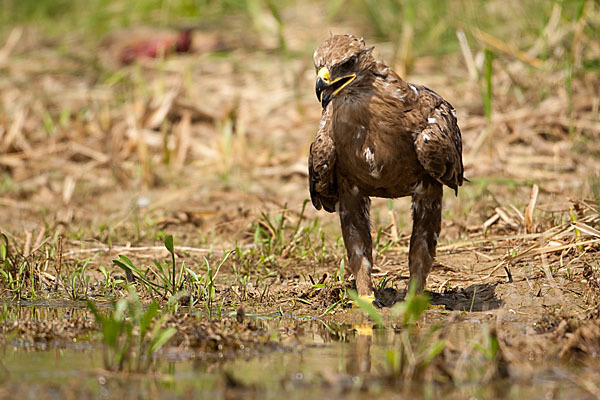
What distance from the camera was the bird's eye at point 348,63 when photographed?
4527 mm

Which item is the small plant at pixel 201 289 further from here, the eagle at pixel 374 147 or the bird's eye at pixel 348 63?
the bird's eye at pixel 348 63

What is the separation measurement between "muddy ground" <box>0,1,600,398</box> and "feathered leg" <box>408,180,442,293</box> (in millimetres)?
217

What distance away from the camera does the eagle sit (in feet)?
15.2

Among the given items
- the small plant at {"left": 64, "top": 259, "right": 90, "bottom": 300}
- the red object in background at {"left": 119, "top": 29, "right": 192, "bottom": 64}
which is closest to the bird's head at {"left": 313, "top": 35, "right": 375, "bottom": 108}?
the small plant at {"left": 64, "top": 259, "right": 90, "bottom": 300}

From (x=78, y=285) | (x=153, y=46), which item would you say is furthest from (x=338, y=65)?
(x=153, y=46)

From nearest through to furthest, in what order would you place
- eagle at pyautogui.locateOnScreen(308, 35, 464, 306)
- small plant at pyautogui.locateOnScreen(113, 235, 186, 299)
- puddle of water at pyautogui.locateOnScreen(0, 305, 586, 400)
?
puddle of water at pyautogui.locateOnScreen(0, 305, 586, 400) < eagle at pyautogui.locateOnScreen(308, 35, 464, 306) < small plant at pyautogui.locateOnScreen(113, 235, 186, 299)

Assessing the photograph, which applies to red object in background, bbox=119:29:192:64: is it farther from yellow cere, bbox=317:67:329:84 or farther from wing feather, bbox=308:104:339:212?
yellow cere, bbox=317:67:329:84

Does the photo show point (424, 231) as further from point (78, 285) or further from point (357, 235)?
point (78, 285)

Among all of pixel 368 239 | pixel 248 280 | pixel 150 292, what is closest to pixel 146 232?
pixel 248 280

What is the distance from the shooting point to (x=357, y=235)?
5.05 m

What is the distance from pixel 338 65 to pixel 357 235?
107 centimetres

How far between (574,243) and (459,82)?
4542 millimetres

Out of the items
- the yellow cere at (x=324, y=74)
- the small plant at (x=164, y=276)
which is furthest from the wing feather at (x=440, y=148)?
the small plant at (x=164, y=276)

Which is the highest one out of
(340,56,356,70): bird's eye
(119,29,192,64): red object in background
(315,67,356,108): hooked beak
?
(119,29,192,64): red object in background
